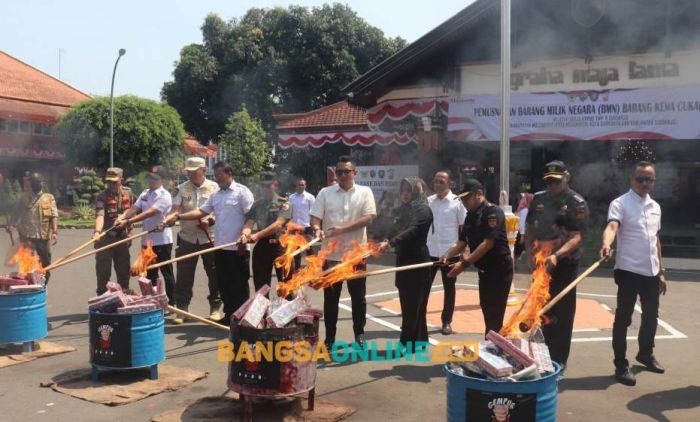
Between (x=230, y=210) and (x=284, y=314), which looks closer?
(x=284, y=314)

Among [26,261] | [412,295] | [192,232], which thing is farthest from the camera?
[192,232]

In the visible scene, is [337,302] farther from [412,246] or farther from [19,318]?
[19,318]

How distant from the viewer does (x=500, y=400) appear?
3297mm

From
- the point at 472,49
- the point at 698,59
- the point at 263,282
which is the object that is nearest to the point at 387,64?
the point at 472,49

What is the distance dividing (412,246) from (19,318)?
383cm

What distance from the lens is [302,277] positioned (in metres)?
5.07

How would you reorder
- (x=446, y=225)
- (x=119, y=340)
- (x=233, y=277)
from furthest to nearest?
(x=446, y=225) < (x=233, y=277) < (x=119, y=340)

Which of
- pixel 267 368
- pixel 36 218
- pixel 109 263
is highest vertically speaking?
pixel 36 218

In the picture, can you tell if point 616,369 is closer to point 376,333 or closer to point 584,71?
point 376,333

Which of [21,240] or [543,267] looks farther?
[21,240]

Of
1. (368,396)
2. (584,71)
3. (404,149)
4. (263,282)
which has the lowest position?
(368,396)

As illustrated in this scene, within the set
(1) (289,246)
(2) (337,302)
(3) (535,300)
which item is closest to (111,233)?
(1) (289,246)

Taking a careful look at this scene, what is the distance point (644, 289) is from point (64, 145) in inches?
1275

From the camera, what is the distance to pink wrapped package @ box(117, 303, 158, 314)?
202 inches
